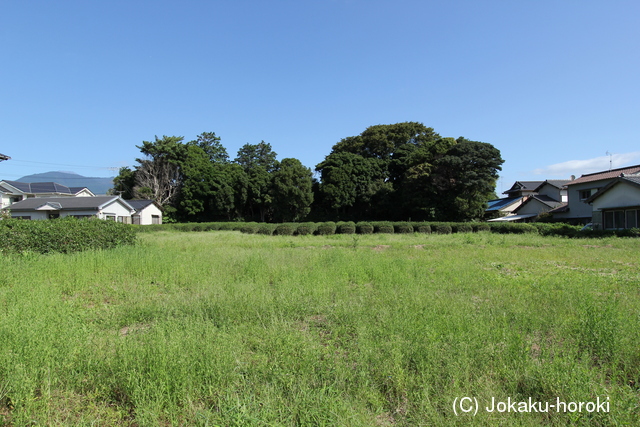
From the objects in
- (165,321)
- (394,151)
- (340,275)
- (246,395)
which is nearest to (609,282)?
(340,275)

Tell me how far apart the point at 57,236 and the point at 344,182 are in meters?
29.2

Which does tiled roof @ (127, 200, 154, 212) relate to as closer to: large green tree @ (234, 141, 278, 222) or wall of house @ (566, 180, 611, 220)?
large green tree @ (234, 141, 278, 222)

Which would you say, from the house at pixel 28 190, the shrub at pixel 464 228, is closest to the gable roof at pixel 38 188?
the house at pixel 28 190

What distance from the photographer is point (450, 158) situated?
30.5 metres

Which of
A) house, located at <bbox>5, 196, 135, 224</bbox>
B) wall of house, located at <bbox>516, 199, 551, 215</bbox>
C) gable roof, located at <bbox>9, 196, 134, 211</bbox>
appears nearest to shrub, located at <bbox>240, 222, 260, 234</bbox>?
house, located at <bbox>5, 196, 135, 224</bbox>

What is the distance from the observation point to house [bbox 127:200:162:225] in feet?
117

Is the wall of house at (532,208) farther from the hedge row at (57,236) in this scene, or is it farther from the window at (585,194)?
the hedge row at (57,236)

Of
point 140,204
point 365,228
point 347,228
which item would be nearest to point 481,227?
point 365,228

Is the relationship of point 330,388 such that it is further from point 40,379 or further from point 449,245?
point 449,245

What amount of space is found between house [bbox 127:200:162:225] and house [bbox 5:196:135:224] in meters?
2.37

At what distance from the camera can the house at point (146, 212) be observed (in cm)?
3578

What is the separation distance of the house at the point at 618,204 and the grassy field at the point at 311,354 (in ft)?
74.0

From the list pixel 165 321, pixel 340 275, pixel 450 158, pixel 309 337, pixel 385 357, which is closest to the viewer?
pixel 385 357

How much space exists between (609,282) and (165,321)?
851cm
